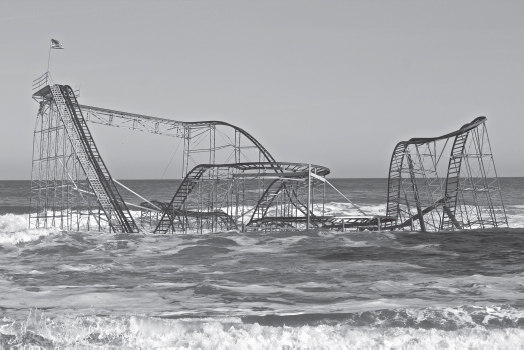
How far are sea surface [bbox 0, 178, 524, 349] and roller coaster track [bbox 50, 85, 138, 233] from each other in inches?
187

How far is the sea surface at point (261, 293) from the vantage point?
24.8 feet

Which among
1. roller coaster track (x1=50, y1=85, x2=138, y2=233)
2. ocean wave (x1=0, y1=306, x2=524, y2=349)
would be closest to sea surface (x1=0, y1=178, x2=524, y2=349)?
ocean wave (x1=0, y1=306, x2=524, y2=349)

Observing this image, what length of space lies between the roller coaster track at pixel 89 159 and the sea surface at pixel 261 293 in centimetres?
474

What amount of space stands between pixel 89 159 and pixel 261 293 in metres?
18.0

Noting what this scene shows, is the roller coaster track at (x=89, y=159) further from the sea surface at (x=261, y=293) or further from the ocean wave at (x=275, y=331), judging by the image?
the ocean wave at (x=275, y=331)

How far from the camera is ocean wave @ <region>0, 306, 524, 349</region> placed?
24.2 feet

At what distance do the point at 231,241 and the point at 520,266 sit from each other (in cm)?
941

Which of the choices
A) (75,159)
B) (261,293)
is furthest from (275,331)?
(75,159)

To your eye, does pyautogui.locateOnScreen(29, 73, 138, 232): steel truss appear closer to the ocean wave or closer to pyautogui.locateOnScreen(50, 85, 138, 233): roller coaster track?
pyautogui.locateOnScreen(50, 85, 138, 233): roller coaster track

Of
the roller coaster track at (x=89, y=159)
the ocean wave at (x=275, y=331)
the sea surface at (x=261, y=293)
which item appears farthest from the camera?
the roller coaster track at (x=89, y=159)

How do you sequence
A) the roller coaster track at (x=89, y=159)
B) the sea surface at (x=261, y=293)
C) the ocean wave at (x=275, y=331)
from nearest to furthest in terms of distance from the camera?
1. the ocean wave at (x=275, y=331)
2. the sea surface at (x=261, y=293)
3. the roller coaster track at (x=89, y=159)

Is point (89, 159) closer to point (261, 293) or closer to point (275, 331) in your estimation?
point (261, 293)

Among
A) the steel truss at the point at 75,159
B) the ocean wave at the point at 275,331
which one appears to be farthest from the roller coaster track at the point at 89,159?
the ocean wave at the point at 275,331

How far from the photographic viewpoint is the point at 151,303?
388 inches
